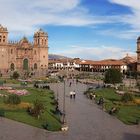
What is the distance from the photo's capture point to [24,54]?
90000 millimetres

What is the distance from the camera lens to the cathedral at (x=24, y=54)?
84812 mm

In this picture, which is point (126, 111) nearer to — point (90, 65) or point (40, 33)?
point (40, 33)

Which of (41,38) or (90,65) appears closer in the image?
(41,38)

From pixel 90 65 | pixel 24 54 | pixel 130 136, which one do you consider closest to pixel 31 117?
pixel 130 136

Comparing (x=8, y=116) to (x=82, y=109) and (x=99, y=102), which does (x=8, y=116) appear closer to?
(x=82, y=109)

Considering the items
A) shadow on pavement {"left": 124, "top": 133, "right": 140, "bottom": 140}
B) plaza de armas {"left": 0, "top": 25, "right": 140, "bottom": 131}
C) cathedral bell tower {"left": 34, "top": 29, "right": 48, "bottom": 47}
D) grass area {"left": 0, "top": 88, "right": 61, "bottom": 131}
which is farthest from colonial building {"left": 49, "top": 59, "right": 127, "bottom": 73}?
shadow on pavement {"left": 124, "top": 133, "right": 140, "bottom": 140}

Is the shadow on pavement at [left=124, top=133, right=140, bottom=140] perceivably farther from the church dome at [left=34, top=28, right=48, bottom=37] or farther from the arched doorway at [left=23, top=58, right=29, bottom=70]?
the church dome at [left=34, top=28, right=48, bottom=37]

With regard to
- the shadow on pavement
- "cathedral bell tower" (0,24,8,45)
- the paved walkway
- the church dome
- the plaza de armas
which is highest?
the church dome

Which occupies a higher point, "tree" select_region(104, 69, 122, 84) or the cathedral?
the cathedral

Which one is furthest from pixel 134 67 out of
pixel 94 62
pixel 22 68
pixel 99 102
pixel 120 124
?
pixel 120 124

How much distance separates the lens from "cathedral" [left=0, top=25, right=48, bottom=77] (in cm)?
8481

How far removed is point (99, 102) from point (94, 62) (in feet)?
298

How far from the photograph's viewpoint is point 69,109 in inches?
1237

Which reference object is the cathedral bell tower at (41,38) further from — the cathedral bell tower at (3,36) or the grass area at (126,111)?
the grass area at (126,111)
